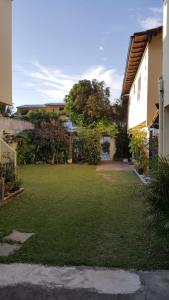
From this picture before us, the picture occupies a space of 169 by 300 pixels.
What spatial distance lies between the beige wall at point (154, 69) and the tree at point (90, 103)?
1531 cm

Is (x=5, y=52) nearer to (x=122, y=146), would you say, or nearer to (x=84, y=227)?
(x=84, y=227)

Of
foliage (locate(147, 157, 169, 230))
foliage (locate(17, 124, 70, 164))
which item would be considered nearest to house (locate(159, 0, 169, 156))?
foliage (locate(147, 157, 169, 230))

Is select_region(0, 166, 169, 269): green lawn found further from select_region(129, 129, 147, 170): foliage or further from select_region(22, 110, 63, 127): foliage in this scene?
select_region(22, 110, 63, 127): foliage

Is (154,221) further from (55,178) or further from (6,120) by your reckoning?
(6,120)

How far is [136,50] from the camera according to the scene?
16797 mm

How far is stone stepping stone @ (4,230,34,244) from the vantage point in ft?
19.9

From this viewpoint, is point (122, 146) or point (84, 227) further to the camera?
point (122, 146)

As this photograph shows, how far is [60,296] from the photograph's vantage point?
405 centimetres

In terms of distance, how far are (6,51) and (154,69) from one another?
6737 millimetres

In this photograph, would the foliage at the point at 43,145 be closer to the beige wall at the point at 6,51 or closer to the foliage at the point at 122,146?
the foliage at the point at 122,146

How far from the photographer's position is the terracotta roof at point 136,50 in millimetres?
14250

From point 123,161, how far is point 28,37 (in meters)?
10.5

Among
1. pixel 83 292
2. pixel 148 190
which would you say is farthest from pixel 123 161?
pixel 83 292

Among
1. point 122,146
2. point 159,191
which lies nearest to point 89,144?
point 122,146
